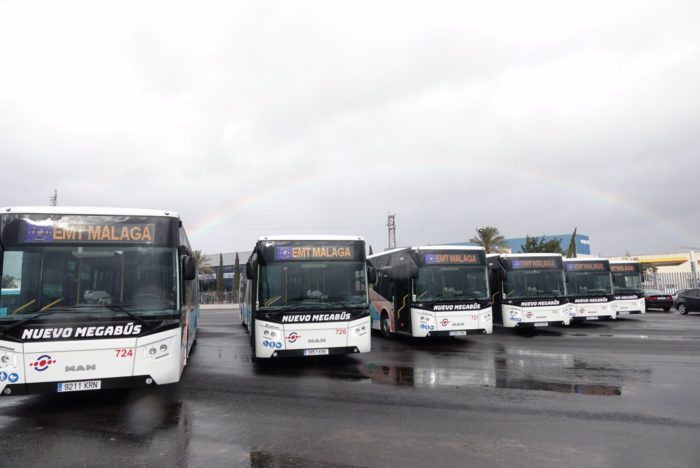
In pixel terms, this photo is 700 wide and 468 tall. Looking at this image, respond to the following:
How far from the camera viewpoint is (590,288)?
21344 mm

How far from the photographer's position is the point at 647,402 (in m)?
7.34

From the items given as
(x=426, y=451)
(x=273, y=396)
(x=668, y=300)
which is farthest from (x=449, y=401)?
(x=668, y=300)

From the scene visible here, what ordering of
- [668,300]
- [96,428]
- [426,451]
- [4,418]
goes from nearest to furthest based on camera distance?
[426,451] → [96,428] → [4,418] → [668,300]

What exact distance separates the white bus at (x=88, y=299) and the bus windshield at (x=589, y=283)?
1891 centimetres

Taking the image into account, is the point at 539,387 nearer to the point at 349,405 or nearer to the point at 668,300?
the point at 349,405

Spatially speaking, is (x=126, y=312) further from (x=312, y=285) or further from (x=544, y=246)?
(x=544, y=246)

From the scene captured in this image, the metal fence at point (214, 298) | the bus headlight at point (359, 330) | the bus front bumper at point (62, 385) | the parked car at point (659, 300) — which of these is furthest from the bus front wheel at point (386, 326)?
the metal fence at point (214, 298)

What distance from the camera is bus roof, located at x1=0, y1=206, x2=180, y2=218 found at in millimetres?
7215

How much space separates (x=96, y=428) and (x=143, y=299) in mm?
1870

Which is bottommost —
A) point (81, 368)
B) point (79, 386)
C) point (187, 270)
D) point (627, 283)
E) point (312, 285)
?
point (79, 386)

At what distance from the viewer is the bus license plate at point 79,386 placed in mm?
6621

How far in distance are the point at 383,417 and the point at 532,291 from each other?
508 inches

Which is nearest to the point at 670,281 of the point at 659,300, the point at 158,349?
the point at 659,300

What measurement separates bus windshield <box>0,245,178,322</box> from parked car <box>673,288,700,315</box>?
29.1 m
